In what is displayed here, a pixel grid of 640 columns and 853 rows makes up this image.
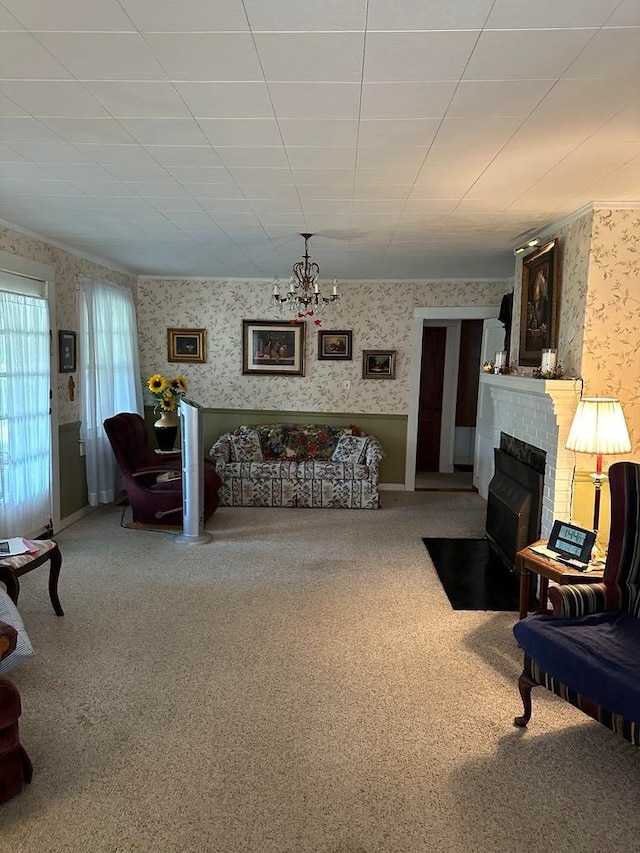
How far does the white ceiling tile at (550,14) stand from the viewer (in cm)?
150

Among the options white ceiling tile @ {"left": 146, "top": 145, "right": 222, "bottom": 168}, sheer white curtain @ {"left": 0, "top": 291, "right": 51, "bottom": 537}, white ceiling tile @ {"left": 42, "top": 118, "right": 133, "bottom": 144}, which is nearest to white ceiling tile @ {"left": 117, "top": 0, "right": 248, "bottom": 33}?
white ceiling tile @ {"left": 42, "top": 118, "right": 133, "bottom": 144}

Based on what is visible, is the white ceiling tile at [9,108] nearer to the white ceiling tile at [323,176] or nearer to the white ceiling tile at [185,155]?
the white ceiling tile at [185,155]

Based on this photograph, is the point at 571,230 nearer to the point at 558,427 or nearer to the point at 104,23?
the point at 558,427

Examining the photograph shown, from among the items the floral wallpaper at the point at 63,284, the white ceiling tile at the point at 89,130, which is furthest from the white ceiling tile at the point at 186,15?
the floral wallpaper at the point at 63,284

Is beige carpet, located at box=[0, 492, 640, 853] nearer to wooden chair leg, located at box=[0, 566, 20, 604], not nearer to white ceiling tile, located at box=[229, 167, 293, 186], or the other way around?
wooden chair leg, located at box=[0, 566, 20, 604]

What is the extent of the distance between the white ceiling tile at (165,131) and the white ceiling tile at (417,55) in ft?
2.77

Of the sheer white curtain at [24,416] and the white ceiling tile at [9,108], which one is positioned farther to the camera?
the sheer white curtain at [24,416]

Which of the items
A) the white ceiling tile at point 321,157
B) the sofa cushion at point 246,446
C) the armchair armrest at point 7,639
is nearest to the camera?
the armchair armrest at point 7,639

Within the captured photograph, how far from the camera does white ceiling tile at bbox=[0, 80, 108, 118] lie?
203cm

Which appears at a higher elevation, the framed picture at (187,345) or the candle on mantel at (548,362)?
the framed picture at (187,345)

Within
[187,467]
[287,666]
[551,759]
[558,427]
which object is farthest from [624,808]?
[187,467]

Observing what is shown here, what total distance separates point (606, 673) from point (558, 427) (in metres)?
1.81

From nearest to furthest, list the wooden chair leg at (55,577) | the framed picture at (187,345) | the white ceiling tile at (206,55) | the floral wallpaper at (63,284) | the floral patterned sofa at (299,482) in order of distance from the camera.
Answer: the white ceiling tile at (206,55) → the wooden chair leg at (55,577) → the floral wallpaper at (63,284) → the floral patterned sofa at (299,482) → the framed picture at (187,345)

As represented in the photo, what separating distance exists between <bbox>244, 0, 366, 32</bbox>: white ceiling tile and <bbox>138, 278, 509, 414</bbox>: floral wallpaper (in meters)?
5.13
